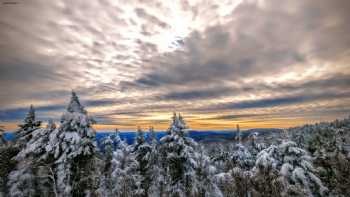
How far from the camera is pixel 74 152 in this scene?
1430 cm

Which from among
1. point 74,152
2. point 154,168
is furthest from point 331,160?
point 154,168

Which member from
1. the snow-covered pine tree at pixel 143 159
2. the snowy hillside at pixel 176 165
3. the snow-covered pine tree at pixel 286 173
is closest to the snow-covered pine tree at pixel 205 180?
the snowy hillside at pixel 176 165

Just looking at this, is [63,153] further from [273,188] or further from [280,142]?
[280,142]

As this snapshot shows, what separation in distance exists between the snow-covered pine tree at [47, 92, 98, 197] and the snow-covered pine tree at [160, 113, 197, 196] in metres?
7.68

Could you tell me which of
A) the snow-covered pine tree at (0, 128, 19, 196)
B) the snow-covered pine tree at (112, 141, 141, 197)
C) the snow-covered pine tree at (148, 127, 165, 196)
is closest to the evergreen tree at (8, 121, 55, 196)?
the snow-covered pine tree at (0, 128, 19, 196)

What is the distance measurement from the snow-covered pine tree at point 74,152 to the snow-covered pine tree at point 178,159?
7.68 m

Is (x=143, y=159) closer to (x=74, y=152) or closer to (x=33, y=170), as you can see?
(x=33, y=170)

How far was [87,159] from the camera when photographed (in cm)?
1526

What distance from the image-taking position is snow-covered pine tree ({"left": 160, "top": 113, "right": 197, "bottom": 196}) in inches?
798

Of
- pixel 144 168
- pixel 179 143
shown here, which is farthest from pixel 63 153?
pixel 144 168

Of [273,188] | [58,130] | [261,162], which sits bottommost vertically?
[273,188]

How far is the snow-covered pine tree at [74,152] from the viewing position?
46.2 ft

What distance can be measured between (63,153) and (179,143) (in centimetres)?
1031

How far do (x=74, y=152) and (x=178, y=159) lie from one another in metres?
10.0
